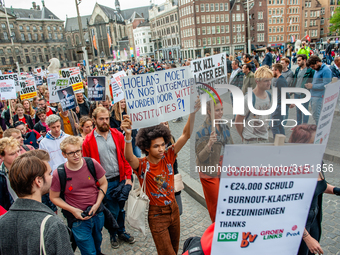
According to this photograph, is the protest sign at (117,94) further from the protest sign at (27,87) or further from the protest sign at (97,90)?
the protest sign at (27,87)

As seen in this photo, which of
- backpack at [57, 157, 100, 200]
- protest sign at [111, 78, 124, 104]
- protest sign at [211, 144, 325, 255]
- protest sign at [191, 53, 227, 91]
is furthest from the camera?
protest sign at [111, 78, 124, 104]

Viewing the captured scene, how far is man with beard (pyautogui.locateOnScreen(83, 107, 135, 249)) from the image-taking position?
11.4 ft

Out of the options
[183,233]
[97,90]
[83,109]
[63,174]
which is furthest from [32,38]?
[183,233]

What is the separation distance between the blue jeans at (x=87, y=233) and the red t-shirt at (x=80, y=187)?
0.18m

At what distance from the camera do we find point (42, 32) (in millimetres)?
100562

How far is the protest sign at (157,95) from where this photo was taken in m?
3.03

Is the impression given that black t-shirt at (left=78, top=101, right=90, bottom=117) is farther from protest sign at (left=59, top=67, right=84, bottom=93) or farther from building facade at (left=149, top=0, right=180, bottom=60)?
building facade at (left=149, top=0, right=180, bottom=60)

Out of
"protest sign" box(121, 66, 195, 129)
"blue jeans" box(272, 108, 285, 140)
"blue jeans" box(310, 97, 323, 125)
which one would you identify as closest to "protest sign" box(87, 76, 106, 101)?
"protest sign" box(121, 66, 195, 129)

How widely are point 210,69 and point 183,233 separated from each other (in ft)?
8.25

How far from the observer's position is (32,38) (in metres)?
97.1

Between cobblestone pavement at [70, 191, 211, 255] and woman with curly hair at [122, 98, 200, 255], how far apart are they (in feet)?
2.90

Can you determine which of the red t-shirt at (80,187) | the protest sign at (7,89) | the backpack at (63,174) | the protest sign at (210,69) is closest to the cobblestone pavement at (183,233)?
the red t-shirt at (80,187)

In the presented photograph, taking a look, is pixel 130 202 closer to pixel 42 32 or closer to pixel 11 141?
pixel 11 141

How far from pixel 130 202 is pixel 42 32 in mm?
117024
